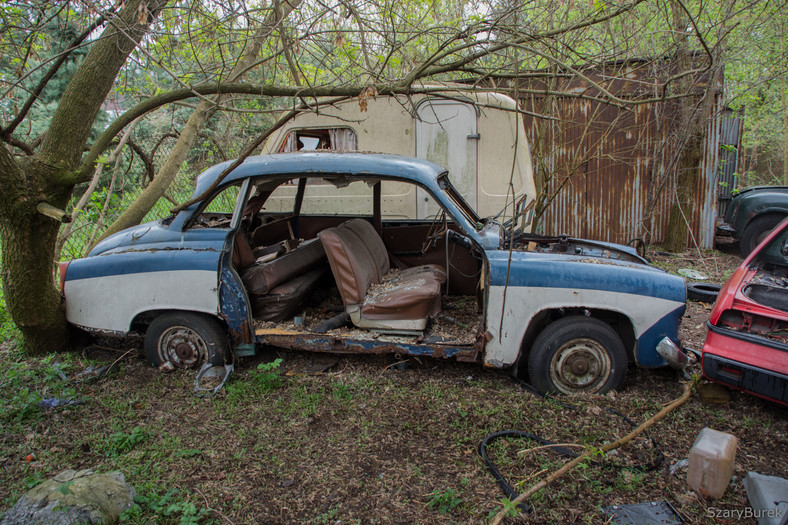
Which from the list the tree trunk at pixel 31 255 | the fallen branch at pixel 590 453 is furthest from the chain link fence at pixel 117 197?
the fallen branch at pixel 590 453

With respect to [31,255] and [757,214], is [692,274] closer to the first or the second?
[757,214]

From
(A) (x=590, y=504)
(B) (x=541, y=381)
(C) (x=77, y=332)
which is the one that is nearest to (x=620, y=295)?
(B) (x=541, y=381)

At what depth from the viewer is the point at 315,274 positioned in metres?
4.89

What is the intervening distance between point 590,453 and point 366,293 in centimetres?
208

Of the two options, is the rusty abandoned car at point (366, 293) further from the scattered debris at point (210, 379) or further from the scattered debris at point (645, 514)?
the scattered debris at point (645, 514)

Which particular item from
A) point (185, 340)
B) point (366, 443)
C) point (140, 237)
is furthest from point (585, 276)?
point (140, 237)

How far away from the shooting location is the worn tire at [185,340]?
411cm

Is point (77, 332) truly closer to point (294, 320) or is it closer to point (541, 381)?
point (294, 320)

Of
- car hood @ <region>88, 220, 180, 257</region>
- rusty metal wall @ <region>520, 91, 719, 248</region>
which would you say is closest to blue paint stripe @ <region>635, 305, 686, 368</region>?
car hood @ <region>88, 220, 180, 257</region>

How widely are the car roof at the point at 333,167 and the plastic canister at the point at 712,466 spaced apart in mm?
2473

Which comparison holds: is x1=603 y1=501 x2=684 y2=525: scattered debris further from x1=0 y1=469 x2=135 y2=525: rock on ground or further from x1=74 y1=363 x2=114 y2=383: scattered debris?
x1=74 y1=363 x2=114 y2=383: scattered debris

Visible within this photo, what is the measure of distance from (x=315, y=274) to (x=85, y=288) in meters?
1.98

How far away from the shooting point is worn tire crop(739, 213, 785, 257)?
26.7ft

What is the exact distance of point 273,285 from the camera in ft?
14.1
